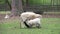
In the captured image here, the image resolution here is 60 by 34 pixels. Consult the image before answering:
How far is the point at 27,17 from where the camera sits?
10.0m

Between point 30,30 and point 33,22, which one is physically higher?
point 33,22

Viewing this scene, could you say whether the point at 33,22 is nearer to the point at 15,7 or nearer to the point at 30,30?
the point at 30,30

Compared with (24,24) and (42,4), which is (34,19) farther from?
(42,4)

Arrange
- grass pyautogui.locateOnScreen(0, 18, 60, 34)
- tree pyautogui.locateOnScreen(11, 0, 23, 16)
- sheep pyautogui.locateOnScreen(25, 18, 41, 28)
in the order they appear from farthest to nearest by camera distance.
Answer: tree pyautogui.locateOnScreen(11, 0, 23, 16) < sheep pyautogui.locateOnScreen(25, 18, 41, 28) < grass pyautogui.locateOnScreen(0, 18, 60, 34)

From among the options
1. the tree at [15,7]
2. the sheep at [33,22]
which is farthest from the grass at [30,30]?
the tree at [15,7]

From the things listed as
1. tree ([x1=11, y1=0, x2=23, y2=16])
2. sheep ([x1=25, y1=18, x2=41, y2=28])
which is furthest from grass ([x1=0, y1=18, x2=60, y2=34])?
tree ([x1=11, y1=0, x2=23, y2=16])

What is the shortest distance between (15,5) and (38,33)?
1065 cm

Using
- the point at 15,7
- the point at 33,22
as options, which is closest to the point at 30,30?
the point at 33,22

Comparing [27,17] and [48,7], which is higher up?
[27,17]

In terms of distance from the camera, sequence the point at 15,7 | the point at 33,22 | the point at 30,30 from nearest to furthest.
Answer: the point at 30,30 → the point at 33,22 → the point at 15,7

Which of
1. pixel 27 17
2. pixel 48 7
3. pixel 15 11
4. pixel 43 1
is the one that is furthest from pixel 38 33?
Result: pixel 43 1

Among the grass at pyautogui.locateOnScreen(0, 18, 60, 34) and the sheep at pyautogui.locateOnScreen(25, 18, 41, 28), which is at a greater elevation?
the sheep at pyautogui.locateOnScreen(25, 18, 41, 28)

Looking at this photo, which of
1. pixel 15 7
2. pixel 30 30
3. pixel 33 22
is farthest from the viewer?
pixel 15 7

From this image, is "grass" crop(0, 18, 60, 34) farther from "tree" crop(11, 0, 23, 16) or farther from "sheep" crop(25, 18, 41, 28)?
"tree" crop(11, 0, 23, 16)
